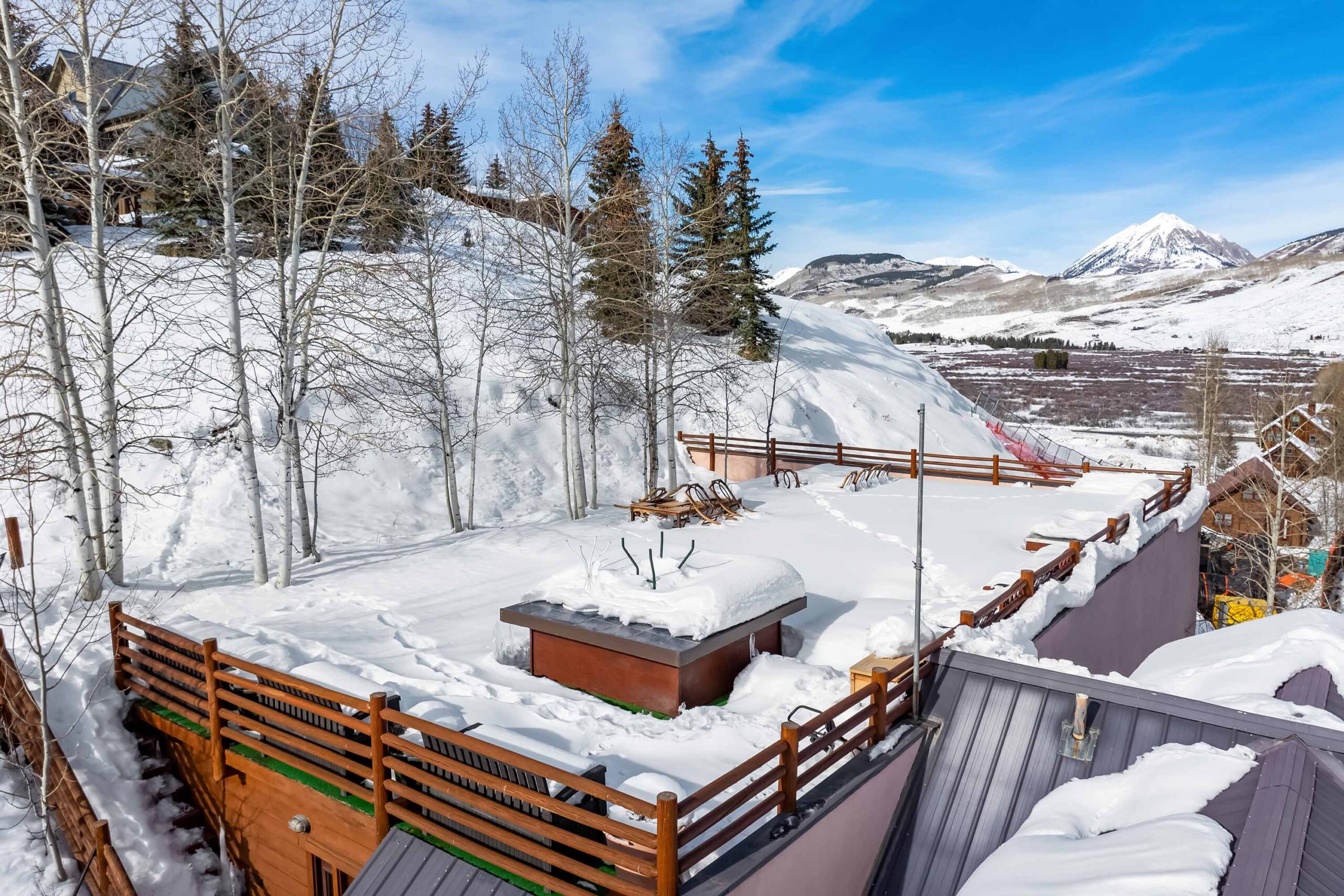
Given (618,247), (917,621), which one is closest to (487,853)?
(917,621)

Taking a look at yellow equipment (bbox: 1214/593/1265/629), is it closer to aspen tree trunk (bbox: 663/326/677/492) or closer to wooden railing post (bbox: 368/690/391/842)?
aspen tree trunk (bbox: 663/326/677/492)

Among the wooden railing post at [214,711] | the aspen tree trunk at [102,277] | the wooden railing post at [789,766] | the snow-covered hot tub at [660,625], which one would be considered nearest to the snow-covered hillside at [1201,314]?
Result: the snow-covered hot tub at [660,625]

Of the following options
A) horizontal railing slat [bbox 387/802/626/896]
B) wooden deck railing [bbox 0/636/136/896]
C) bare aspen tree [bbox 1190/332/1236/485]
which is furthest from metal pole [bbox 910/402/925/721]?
bare aspen tree [bbox 1190/332/1236/485]

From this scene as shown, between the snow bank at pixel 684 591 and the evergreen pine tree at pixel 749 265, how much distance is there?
23.2m

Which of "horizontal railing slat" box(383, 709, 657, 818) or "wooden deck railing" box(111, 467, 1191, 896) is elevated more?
"horizontal railing slat" box(383, 709, 657, 818)

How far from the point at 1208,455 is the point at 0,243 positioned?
40162mm

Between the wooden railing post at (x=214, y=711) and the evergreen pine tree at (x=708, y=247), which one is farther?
the evergreen pine tree at (x=708, y=247)

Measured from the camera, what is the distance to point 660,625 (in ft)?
26.5

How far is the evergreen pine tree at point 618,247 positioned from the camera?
17.4 metres

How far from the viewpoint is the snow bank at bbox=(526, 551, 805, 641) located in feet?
26.3

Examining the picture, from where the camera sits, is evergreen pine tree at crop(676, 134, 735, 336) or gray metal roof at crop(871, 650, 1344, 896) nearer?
gray metal roof at crop(871, 650, 1344, 896)

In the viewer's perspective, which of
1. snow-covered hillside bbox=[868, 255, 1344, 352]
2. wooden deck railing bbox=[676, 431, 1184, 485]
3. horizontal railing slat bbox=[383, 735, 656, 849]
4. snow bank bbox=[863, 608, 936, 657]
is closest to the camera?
horizontal railing slat bbox=[383, 735, 656, 849]

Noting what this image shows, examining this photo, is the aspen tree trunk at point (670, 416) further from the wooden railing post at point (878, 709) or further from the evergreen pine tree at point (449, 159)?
the wooden railing post at point (878, 709)

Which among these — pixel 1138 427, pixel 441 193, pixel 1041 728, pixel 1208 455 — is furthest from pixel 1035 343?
pixel 1041 728
